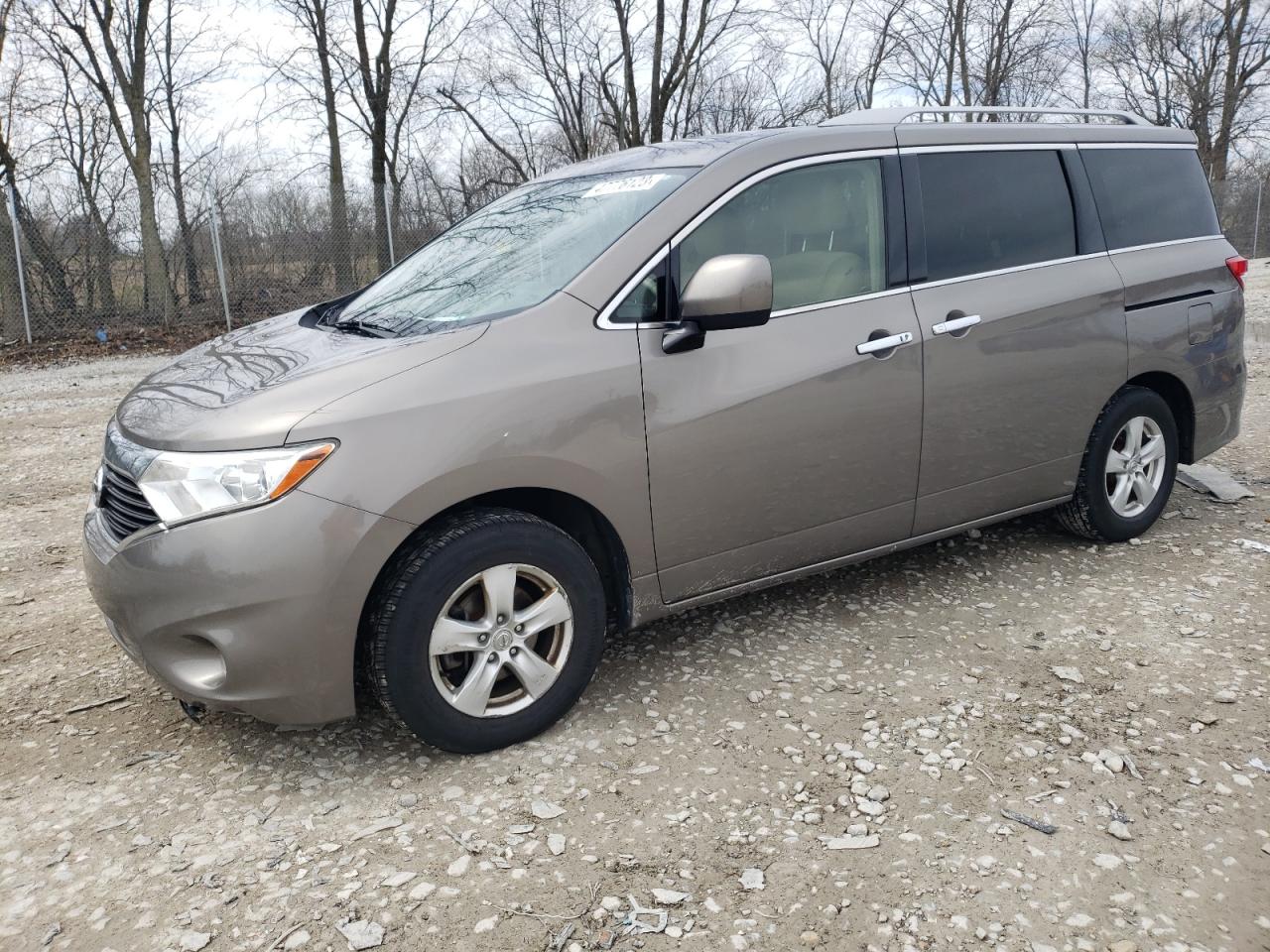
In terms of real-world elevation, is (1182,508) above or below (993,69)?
below

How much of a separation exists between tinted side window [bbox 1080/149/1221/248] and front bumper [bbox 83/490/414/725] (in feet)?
11.2

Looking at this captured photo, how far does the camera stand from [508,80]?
2356cm

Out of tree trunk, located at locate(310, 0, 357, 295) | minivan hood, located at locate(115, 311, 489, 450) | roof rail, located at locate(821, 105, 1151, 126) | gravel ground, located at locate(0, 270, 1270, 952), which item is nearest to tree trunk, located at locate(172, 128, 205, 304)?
tree trunk, located at locate(310, 0, 357, 295)

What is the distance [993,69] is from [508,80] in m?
15.6

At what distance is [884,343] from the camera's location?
3518 mm

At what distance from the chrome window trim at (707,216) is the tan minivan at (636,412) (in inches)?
0.4

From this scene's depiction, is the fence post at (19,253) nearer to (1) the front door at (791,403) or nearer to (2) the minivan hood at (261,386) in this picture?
(2) the minivan hood at (261,386)

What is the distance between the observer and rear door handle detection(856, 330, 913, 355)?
3.48 m

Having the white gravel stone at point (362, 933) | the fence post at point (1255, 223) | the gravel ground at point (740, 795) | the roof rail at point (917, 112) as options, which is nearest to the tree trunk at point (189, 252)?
the gravel ground at point (740, 795)

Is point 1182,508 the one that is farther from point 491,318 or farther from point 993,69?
point 993,69

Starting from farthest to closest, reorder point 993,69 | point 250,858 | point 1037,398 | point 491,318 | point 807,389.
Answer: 1. point 993,69
2. point 1037,398
3. point 807,389
4. point 491,318
5. point 250,858

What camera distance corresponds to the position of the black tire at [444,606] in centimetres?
274

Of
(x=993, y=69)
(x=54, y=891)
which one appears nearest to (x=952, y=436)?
(x=54, y=891)

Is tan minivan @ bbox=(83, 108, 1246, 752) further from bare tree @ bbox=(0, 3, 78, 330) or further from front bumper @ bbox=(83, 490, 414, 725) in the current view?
bare tree @ bbox=(0, 3, 78, 330)
